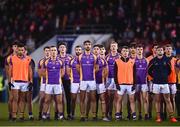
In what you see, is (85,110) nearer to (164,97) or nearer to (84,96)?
(84,96)

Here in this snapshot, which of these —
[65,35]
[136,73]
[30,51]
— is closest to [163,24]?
[65,35]

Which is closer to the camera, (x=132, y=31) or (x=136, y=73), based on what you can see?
(x=136, y=73)

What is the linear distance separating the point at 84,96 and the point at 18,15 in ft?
46.7

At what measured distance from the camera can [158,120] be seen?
17.3m

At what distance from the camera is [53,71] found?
57.8ft

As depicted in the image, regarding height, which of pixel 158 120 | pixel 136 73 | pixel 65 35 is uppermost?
pixel 65 35

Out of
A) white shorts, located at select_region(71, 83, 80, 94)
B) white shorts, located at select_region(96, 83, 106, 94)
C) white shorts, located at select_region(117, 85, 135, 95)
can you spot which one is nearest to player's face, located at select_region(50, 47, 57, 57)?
white shorts, located at select_region(71, 83, 80, 94)

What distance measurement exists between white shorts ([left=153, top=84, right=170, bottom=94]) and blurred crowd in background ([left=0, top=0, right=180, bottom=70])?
24.3 ft

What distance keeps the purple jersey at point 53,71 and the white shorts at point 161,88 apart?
2679mm

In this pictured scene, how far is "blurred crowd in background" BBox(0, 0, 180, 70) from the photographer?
26.3 metres

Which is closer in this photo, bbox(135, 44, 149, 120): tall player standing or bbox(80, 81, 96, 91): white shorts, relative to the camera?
bbox(80, 81, 96, 91): white shorts

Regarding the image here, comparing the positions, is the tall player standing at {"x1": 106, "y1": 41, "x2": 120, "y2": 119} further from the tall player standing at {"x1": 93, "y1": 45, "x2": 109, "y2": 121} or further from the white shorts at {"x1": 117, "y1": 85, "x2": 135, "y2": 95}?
the white shorts at {"x1": 117, "y1": 85, "x2": 135, "y2": 95}

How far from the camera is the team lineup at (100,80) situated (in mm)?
17406

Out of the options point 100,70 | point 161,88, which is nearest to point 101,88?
point 100,70
